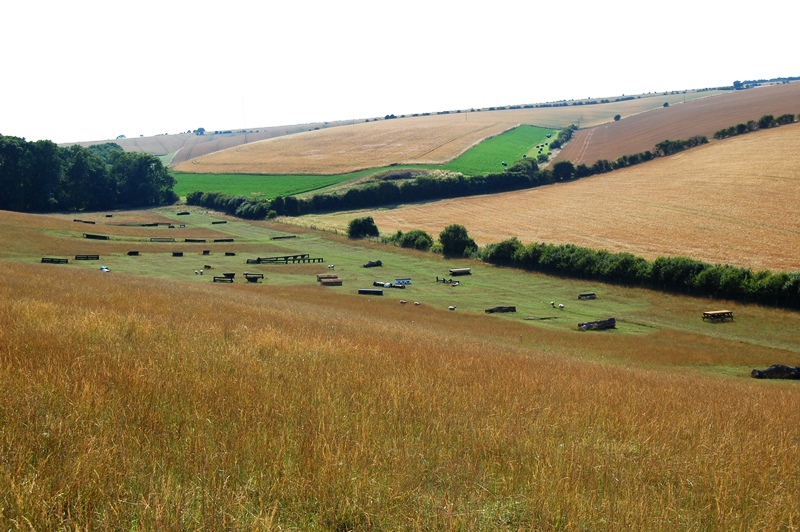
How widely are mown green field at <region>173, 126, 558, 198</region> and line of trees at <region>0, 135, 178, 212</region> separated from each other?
9.34m

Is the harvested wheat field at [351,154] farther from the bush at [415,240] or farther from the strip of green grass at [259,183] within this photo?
the bush at [415,240]

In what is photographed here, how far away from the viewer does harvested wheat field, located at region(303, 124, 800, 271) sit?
238ft

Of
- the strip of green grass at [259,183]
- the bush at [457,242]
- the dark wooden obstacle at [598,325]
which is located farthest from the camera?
the strip of green grass at [259,183]

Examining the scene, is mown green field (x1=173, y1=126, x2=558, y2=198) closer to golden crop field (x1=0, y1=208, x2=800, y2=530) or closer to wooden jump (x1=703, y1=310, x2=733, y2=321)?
wooden jump (x1=703, y1=310, x2=733, y2=321)

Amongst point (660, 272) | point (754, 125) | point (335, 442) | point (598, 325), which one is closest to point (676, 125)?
point (754, 125)

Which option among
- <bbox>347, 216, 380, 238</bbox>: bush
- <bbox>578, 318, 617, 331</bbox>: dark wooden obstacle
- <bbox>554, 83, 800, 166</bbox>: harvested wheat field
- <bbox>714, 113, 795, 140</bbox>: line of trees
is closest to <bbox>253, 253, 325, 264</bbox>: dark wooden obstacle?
<bbox>347, 216, 380, 238</bbox>: bush

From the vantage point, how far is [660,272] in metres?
59.0

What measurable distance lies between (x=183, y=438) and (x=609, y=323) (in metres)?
43.6

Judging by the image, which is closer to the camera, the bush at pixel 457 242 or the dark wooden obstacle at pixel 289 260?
the dark wooden obstacle at pixel 289 260

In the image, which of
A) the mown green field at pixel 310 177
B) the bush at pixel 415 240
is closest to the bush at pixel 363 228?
the bush at pixel 415 240

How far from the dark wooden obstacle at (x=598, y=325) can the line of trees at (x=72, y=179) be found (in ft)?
374

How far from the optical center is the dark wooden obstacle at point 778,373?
3369cm

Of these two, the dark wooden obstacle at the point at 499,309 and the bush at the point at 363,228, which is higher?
the bush at the point at 363,228

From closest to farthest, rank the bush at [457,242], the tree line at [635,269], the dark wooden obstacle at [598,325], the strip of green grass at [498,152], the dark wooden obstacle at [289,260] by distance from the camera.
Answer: the dark wooden obstacle at [598,325] → the tree line at [635,269] → the dark wooden obstacle at [289,260] → the bush at [457,242] → the strip of green grass at [498,152]
